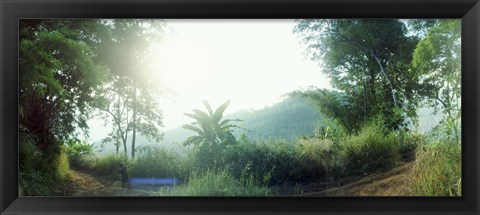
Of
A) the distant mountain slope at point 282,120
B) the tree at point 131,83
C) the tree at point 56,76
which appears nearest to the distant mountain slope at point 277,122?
the distant mountain slope at point 282,120

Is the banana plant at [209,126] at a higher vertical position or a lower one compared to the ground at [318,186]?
higher

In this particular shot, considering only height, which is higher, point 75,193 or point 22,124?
point 22,124

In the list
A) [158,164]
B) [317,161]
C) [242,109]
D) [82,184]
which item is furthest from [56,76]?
[317,161]

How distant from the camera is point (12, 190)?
3096 mm

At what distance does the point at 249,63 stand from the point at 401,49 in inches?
35.8

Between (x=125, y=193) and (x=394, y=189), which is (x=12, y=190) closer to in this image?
(x=125, y=193)

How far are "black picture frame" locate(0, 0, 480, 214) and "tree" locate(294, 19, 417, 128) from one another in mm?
249

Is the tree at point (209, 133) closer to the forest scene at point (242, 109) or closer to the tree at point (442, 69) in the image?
the forest scene at point (242, 109)

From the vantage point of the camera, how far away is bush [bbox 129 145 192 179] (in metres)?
3.29

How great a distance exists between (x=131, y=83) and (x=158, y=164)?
19.8 inches

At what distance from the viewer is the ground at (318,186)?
324 cm

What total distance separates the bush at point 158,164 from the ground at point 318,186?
11 centimetres

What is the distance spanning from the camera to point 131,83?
10.8 feet
